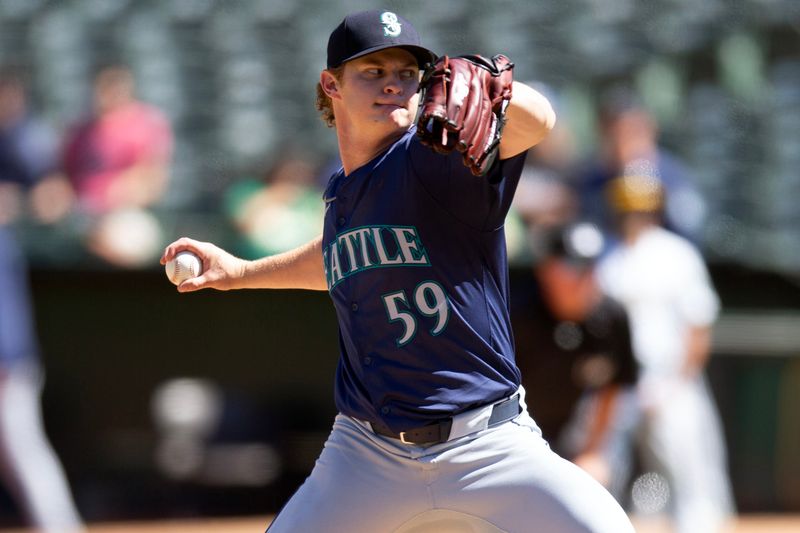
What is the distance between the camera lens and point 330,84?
302 cm

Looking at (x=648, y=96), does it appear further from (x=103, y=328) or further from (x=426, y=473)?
(x=426, y=473)

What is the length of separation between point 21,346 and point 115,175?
1202 millimetres

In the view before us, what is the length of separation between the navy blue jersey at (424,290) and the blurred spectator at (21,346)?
3771 mm

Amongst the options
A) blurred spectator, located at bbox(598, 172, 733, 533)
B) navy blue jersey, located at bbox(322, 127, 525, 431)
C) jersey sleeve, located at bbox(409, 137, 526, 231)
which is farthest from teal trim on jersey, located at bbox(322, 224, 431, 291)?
blurred spectator, located at bbox(598, 172, 733, 533)

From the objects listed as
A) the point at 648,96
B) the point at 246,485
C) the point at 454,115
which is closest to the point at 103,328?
the point at 246,485

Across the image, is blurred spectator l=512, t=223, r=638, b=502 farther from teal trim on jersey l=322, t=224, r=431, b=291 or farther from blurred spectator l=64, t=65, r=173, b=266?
blurred spectator l=64, t=65, r=173, b=266

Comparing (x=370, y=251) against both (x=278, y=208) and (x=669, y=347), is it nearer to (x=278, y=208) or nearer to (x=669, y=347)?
(x=669, y=347)

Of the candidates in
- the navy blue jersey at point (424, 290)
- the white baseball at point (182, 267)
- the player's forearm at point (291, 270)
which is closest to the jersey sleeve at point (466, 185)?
the navy blue jersey at point (424, 290)

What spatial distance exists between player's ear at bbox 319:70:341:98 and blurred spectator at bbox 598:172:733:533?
2.97 m

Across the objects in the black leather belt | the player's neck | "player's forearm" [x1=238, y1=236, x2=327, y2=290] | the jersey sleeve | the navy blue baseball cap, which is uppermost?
the navy blue baseball cap

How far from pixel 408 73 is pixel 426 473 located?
2.92ft

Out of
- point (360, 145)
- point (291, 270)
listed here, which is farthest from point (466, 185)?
point (291, 270)

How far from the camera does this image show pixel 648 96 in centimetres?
802

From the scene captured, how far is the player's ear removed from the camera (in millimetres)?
2990
